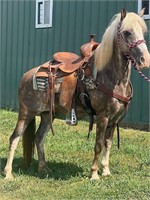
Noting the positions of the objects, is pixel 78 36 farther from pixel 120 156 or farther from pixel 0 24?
pixel 120 156

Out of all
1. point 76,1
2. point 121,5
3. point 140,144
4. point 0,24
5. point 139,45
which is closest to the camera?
point 139,45

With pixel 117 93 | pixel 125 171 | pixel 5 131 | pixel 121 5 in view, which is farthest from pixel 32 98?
pixel 121 5

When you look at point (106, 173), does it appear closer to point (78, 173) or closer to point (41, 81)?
point (78, 173)

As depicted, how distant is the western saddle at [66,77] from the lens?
17.3 ft

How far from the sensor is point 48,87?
5.41 metres

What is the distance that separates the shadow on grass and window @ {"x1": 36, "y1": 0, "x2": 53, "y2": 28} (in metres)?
5.82

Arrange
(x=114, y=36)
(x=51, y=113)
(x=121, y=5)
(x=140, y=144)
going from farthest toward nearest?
(x=121, y=5) < (x=140, y=144) < (x=51, y=113) < (x=114, y=36)

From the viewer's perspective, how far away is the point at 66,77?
17.5 feet

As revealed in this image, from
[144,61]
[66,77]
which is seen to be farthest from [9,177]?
[144,61]

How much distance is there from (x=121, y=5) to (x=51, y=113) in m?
4.74

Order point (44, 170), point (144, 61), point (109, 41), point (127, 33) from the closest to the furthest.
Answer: point (144, 61), point (127, 33), point (109, 41), point (44, 170)

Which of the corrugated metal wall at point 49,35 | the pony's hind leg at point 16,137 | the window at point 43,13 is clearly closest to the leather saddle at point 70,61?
the pony's hind leg at point 16,137

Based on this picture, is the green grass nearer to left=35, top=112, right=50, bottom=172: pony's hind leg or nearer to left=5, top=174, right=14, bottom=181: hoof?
left=5, top=174, right=14, bottom=181: hoof

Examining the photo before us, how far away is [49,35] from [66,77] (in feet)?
19.8
